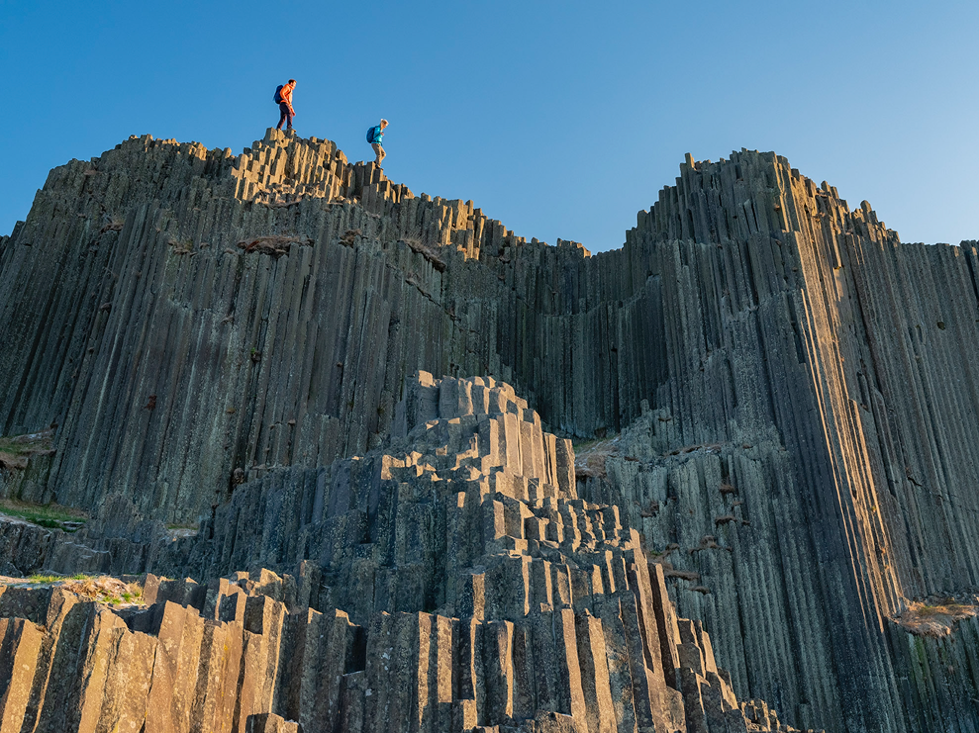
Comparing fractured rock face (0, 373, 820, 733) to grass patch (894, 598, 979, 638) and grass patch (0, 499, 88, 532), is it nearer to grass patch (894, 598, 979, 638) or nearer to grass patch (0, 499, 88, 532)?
grass patch (894, 598, 979, 638)

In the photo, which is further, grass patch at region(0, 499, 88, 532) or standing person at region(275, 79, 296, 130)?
standing person at region(275, 79, 296, 130)

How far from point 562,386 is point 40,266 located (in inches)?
1121

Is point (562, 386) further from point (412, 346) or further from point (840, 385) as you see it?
point (840, 385)

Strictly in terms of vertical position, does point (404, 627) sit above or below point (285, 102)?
below

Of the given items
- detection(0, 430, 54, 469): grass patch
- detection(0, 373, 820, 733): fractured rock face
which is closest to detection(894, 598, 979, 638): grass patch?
detection(0, 373, 820, 733): fractured rock face

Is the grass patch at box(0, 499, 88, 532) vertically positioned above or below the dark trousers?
below

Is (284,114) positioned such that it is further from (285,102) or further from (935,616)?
(935,616)

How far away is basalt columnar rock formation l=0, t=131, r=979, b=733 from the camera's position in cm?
1962

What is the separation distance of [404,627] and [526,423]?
11.6 m

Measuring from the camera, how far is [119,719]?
12.2 meters

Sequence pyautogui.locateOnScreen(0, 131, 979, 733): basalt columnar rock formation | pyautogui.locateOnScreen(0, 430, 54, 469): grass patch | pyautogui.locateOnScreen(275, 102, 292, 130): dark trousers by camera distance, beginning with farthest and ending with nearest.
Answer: pyautogui.locateOnScreen(275, 102, 292, 130): dark trousers, pyautogui.locateOnScreen(0, 430, 54, 469): grass patch, pyautogui.locateOnScreen(0, 131, 979, 733): basalt columnar rock formation

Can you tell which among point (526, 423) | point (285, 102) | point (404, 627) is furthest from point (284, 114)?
point (404, 627)

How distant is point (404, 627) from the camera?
16203mm

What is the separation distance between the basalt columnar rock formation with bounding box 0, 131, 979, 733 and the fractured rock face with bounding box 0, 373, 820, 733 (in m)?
0.09
